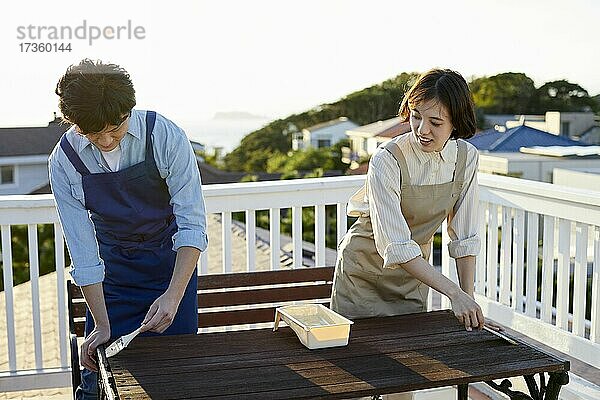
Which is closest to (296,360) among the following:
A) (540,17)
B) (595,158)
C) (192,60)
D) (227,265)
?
(227,265)

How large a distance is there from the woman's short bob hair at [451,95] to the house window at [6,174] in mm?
3937

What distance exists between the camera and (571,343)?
9.30 ft

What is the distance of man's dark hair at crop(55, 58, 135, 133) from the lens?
63.4 inches

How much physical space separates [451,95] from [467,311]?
49 centimetres

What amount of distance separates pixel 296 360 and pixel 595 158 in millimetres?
9681

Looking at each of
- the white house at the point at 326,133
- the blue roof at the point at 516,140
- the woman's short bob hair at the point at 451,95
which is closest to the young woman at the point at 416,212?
the woman's short bob hair at the point at 451,95

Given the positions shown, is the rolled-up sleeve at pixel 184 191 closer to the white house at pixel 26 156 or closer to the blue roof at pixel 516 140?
the white house at pixel 26 156

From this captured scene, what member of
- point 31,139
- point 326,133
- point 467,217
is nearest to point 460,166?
point 467,217

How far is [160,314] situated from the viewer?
5.67 feet

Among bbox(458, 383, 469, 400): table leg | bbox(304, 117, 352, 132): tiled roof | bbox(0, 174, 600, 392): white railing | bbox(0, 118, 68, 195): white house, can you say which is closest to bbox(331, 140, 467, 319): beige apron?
bbox(458, 383, 469, 400): table leg

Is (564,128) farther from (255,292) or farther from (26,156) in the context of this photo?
(255,292)

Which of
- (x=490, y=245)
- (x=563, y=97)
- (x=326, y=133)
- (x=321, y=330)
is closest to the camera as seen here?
(x=321, y=330)

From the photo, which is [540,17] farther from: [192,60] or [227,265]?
[227,265]

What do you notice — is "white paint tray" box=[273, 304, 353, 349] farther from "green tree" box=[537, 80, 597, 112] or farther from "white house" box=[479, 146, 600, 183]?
"green tree" box=[537, 80, 597, 112]
